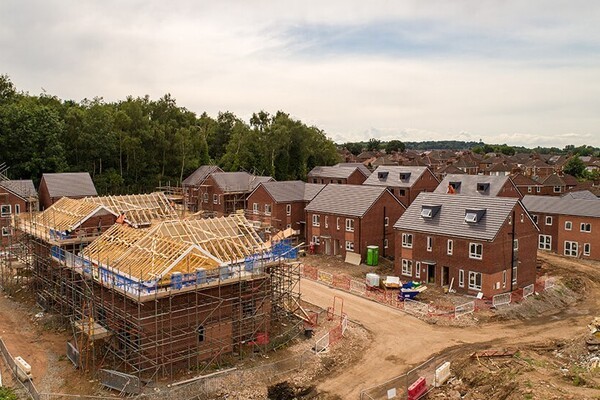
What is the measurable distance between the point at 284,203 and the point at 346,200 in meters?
9.04

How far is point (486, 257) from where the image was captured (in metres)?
36.7

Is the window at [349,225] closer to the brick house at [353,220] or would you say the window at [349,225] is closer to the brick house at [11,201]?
the brick house at [353,220]

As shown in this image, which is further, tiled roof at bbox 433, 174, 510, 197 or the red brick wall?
tiled roof at bbox 433, 174, 510, 197

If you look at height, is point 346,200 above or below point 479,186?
below

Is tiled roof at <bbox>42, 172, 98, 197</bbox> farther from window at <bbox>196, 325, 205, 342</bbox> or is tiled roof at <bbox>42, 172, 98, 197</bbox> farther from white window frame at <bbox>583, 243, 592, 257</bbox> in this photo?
white window frame at <bbox>583, 243, 592, 257</bbox>

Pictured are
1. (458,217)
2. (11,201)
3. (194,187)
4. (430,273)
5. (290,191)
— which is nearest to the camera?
(458,217)

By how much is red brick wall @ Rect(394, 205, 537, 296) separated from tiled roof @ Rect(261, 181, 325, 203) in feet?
58.5

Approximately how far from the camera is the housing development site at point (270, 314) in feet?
80.5

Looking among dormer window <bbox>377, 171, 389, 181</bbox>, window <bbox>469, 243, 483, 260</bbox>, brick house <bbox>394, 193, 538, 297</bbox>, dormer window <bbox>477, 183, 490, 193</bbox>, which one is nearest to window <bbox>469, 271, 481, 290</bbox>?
brick house <bbox>394, 193, 538, 297</bbox>

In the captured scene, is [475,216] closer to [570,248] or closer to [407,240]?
[407,240]

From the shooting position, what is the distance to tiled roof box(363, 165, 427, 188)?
62725mm

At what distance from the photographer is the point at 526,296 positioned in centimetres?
3728

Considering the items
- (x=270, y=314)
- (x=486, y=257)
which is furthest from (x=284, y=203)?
(x=270, y=314)

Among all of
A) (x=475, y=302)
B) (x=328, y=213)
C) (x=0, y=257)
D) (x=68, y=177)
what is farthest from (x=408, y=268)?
(x=68, y=177)
